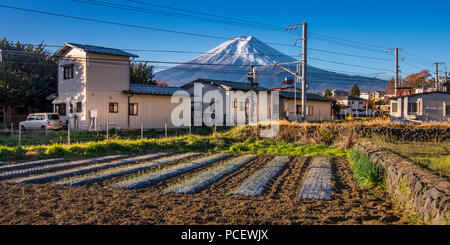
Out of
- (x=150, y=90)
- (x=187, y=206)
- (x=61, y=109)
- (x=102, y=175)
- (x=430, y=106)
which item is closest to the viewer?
(x=187, y=206)

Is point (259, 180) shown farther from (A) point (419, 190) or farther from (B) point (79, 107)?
(B) point (79, 107)

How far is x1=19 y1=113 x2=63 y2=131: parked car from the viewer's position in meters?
20.6

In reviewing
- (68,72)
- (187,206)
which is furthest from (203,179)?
(68,72)

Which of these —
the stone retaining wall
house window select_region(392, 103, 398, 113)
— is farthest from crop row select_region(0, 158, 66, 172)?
house window select_region(392, 103, 398, 113)

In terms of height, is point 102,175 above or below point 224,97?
below

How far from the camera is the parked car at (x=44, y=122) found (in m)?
20.6

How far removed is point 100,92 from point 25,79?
837 centimetres

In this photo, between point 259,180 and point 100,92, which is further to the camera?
point 100,92

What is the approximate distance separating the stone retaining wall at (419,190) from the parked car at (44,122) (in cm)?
2051

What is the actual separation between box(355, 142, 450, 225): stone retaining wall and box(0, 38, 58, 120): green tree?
2506 centimetres

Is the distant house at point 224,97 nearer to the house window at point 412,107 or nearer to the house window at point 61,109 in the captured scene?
the house window at point 61,109

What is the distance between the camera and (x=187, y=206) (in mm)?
4637
